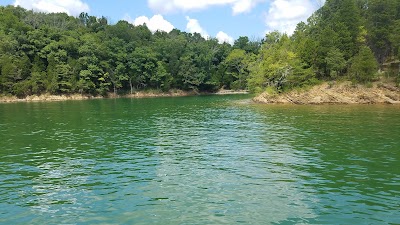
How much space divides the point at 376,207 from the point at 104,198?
11.4 m

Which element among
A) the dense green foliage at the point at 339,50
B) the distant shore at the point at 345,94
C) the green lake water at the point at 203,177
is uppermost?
the dense green foliage at the point at 339,50

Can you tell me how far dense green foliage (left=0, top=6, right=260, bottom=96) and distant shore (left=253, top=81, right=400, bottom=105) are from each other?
2713 inches

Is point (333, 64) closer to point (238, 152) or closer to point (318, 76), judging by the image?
point (318, 76)

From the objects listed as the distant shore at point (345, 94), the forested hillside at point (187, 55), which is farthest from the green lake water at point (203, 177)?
the forested hillside at point (187, 55)

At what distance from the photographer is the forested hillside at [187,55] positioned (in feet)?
229

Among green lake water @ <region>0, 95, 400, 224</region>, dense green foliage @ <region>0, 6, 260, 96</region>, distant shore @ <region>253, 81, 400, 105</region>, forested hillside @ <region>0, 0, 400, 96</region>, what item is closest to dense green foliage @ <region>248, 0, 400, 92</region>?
forested hillside @ <region>0, 0, 400, 96</region>

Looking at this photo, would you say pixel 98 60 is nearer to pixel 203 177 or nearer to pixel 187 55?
pixel 187 55

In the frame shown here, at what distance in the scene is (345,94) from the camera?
65.2 m

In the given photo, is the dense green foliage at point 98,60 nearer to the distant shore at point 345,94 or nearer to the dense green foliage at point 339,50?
the dense green foliage at point 339,50

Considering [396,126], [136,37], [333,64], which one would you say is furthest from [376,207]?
[136,37]

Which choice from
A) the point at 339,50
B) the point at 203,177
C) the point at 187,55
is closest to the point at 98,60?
the point at 187,55

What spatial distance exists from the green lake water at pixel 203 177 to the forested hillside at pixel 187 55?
39820 millimetres

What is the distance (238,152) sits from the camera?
24125 mm

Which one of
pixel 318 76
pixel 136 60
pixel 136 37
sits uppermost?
pixel 136 37
